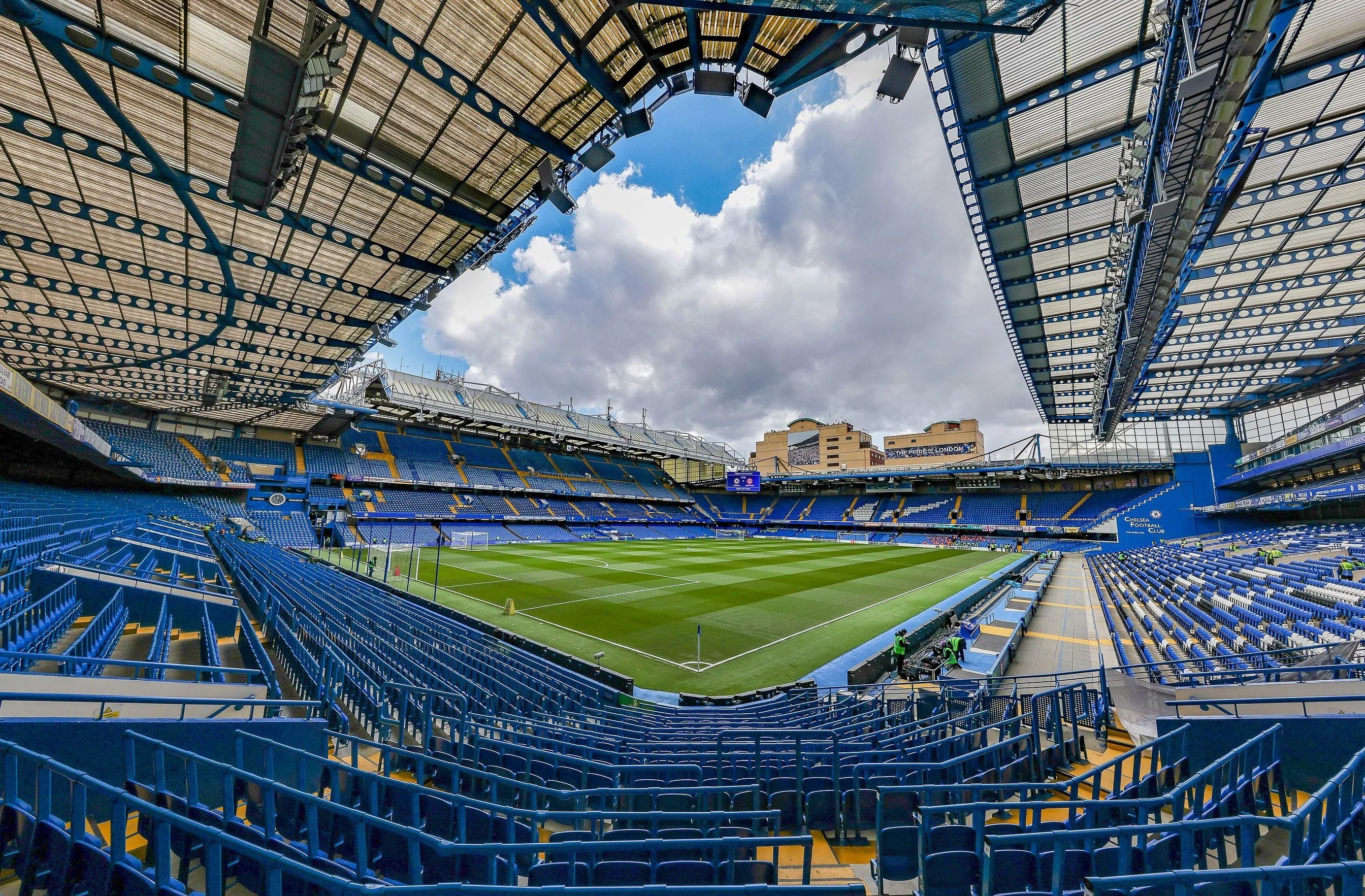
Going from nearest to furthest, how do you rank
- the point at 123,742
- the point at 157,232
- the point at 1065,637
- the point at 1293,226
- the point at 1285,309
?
the point at 123,742 < the point at 157,232 < the point at 1293,226 < the point at 1065,637 < the point at 1285,309

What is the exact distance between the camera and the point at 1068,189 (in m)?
13.5

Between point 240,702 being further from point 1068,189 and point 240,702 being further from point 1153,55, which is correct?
point 1068,189

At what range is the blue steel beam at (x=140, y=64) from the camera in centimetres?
696

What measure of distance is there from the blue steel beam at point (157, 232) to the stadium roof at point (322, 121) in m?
0.04

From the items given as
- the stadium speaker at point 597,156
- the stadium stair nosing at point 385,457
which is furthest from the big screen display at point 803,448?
the stadium speaker at point 597,156

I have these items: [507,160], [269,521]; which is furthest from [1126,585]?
[269,521]

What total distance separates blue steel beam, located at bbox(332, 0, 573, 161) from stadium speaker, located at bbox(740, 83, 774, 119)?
3.78 metres

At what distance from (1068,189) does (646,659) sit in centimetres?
1652

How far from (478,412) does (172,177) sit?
38519mm

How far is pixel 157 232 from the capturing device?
11977 mm

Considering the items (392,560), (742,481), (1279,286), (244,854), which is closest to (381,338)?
(392,560)

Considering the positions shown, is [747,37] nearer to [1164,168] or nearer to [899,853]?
[1164,168]

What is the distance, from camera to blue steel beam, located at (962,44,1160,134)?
9477 mm

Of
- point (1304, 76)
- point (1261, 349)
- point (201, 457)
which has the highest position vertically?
point (1261, 349)
